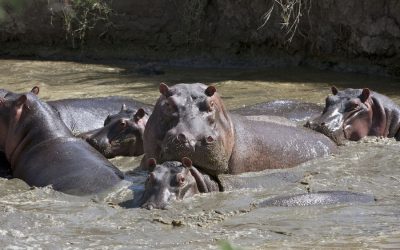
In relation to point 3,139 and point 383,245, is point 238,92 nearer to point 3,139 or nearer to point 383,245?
point 3,139

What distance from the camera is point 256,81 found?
434 inches

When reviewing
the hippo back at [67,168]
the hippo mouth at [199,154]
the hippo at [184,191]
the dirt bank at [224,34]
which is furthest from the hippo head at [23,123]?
the dirt bank at [224,34]

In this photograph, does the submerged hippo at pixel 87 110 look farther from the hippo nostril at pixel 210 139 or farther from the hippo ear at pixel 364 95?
the hippo nostril at pixel 210 139

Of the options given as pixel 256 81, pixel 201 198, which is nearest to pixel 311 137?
pixel 201 198

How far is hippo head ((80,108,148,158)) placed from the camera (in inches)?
296

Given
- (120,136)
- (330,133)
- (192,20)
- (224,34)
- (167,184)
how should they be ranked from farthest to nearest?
(192,20) < (224,34) < (120,136) < (330,133) < (167,184)

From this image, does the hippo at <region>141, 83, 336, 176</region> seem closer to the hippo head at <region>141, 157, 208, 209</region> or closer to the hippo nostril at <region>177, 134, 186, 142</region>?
the hippo nostril at <region>177, 134, 186, 142</region>

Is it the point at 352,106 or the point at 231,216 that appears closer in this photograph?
the point at 231,216

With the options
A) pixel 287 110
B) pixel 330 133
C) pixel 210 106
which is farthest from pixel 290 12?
pixel 210 106

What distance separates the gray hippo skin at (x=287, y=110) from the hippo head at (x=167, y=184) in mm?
2453

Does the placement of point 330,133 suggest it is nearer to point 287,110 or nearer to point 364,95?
point 364,95

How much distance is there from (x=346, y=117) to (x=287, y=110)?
753 millimetres

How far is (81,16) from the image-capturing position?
536 inches

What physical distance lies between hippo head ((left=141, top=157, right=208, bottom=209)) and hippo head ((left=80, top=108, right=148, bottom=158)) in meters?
2.00
